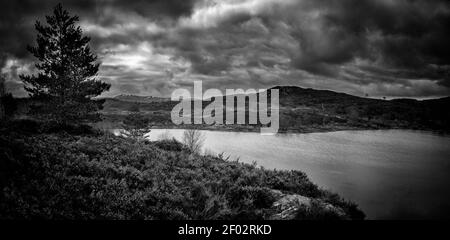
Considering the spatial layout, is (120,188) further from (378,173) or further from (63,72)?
(378,173)

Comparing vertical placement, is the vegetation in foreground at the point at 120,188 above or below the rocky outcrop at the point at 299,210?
above

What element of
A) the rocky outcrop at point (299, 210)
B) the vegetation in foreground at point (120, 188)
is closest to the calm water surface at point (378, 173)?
the vegetation in foreground at point (120, 188)

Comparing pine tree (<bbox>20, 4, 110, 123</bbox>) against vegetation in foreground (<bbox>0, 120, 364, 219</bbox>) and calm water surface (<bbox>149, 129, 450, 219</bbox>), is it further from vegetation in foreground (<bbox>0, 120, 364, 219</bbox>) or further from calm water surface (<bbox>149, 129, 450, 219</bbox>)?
calm water surface (<bbox>149, 129, 450, 219</bbox>)

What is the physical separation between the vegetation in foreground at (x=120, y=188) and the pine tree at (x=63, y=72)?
710cm

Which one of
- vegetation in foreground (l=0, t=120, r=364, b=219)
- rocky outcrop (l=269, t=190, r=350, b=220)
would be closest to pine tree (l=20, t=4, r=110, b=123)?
vegetation in foreground (l=0, t=120, r=364, b=219)

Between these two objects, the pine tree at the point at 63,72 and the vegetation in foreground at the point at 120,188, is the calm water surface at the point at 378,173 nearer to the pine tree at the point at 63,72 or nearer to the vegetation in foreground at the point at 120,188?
the vegetation in foreground at the point at 120,188

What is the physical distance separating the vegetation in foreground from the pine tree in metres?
7.10

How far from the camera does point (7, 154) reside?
6.37 meters

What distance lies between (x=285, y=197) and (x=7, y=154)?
8970 mm

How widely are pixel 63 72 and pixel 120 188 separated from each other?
16305mm

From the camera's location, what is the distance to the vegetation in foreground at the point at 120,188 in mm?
5527

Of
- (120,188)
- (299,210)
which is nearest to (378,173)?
(299,210)
